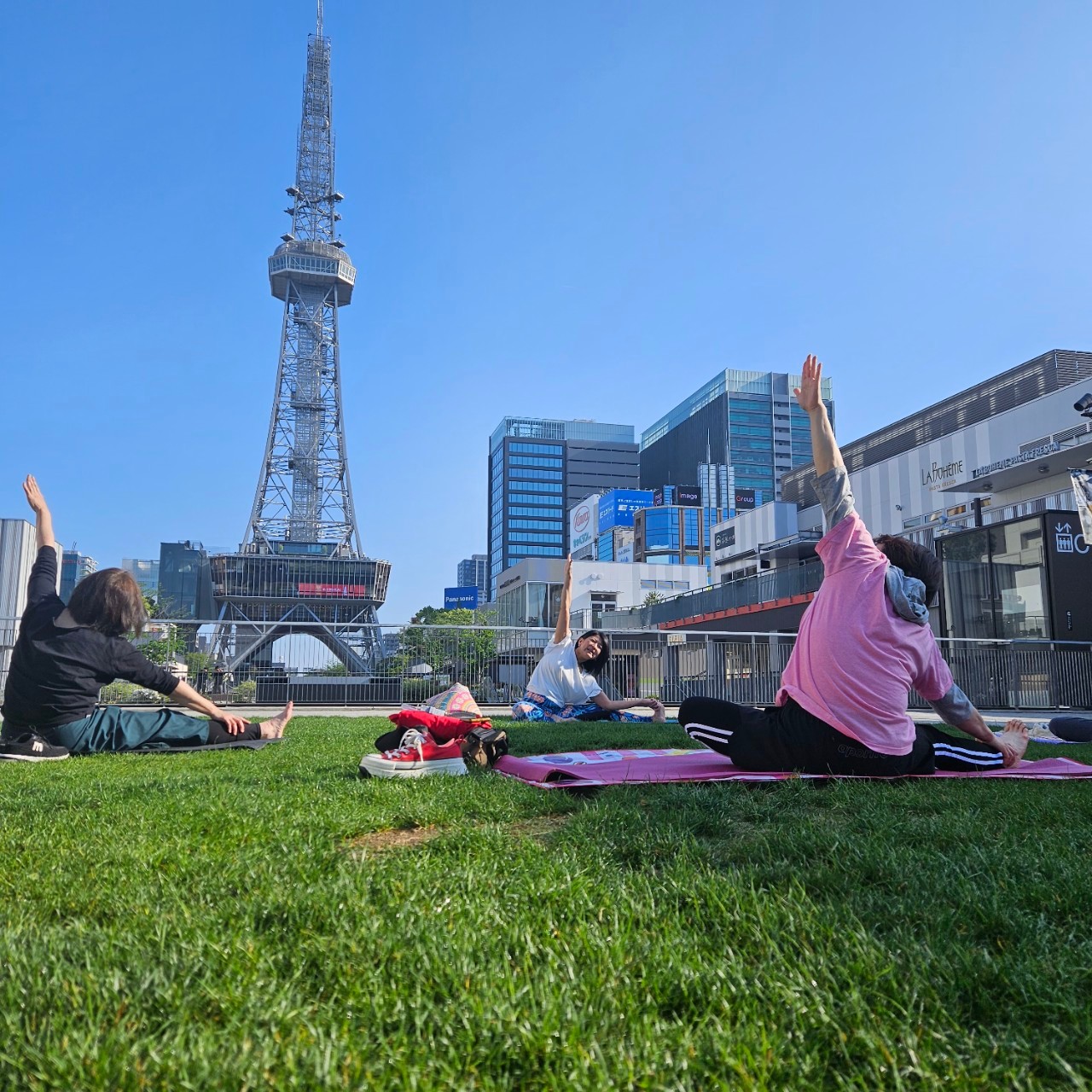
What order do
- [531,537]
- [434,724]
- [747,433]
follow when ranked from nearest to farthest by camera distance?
[434,724]
[747,433]
[531,537]

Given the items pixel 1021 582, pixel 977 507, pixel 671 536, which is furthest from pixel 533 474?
pixel 1021 582

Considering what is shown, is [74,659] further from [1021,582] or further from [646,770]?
[1021,582]

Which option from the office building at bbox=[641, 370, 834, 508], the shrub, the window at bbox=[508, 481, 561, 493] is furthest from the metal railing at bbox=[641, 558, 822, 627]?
the window at bbox=[508, 481, 561, 493]

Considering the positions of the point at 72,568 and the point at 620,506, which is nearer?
the point at 72,568

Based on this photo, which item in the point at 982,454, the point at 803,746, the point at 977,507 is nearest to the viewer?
the point at 803,746

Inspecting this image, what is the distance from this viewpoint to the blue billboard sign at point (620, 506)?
139750 mm

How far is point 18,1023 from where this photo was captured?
1.49 meters

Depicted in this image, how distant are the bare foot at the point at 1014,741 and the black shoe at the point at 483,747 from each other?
117 inches

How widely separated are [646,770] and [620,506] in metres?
138

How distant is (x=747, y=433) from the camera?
174m

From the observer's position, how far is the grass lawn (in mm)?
1406

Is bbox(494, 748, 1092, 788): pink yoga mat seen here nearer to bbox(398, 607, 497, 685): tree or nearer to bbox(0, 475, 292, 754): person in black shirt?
bbox(0, 475, 292, 754): person in black shirt

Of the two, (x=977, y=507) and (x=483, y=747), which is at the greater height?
(x=977, y=507)

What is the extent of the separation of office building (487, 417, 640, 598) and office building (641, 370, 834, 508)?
17799mm
